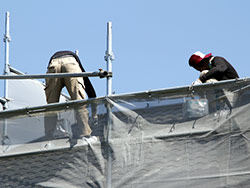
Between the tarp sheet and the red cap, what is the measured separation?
3.83ft

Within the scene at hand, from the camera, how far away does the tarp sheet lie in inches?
267

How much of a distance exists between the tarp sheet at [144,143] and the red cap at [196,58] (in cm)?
117

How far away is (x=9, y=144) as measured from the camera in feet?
25.0

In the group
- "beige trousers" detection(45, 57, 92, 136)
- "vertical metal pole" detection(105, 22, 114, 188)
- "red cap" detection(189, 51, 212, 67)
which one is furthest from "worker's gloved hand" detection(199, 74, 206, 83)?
"beige trousers" detection(45, 57, 92, 136)

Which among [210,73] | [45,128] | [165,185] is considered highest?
[210,73]

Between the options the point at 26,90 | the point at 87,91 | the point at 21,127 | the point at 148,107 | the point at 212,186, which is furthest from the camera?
the point at 26,90

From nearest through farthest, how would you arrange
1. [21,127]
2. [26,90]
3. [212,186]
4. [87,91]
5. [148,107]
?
1. [212,186]
2. [148,107]
3. [21,127]
4. [87,91]
5. [26,90]

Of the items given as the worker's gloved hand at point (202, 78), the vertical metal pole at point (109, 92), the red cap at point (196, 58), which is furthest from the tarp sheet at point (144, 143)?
the red cap at point (196, 58)

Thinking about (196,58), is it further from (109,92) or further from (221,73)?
(109,92)

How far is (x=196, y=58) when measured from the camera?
8117 millimetres

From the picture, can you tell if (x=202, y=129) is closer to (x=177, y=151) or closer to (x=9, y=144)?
(x=177, y=151)

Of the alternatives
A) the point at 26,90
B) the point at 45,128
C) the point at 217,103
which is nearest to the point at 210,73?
the point at 217,103

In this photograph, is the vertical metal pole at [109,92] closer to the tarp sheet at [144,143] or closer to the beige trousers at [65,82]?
the tarp sheet at [144,143]

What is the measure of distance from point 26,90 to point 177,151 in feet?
13.6
